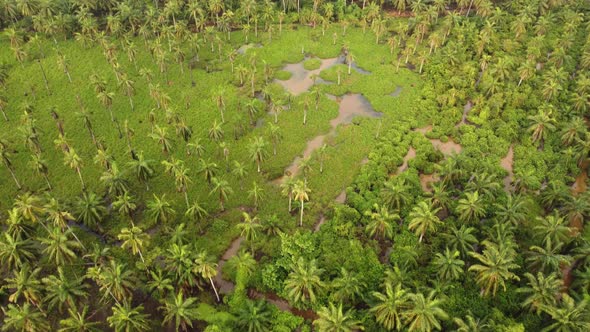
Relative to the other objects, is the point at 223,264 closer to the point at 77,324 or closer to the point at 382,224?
the point at 77,324

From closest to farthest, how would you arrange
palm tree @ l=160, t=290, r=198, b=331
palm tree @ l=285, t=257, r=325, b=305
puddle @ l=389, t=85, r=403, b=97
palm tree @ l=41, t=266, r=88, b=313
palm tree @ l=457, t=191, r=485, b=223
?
palm tree @ l=160, t=290, r=198, b=331
palm tree @ l=41, t=266, r=88, b=313
palm tree @ l=285, t=257, r=325, b=305
palm tree @ l=457, t=191, r=485, b=223
puddle @ l=389, t=85, r=403, b=97

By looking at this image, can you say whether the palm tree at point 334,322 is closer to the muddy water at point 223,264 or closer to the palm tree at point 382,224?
the palm tree at point 382,224

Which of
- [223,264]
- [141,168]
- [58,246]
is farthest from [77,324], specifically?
[141,168]

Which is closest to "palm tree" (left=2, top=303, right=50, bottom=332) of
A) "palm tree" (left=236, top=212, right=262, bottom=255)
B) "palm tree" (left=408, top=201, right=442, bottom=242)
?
"palm tree" (left=236, top=212, right=262, bottom=255)

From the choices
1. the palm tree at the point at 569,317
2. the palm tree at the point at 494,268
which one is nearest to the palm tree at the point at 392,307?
the palm tree at the point at 494,268

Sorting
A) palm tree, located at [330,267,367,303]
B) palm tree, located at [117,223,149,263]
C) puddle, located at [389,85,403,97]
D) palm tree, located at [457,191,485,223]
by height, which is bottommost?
palm tree, located at [330,267,367,303]

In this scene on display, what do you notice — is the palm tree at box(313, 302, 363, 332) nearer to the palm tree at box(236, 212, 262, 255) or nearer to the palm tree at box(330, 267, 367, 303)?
the palm tree at box(330, 267, 367, 303)

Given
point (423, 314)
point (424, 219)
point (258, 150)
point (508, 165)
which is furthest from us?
point (508, 165)
